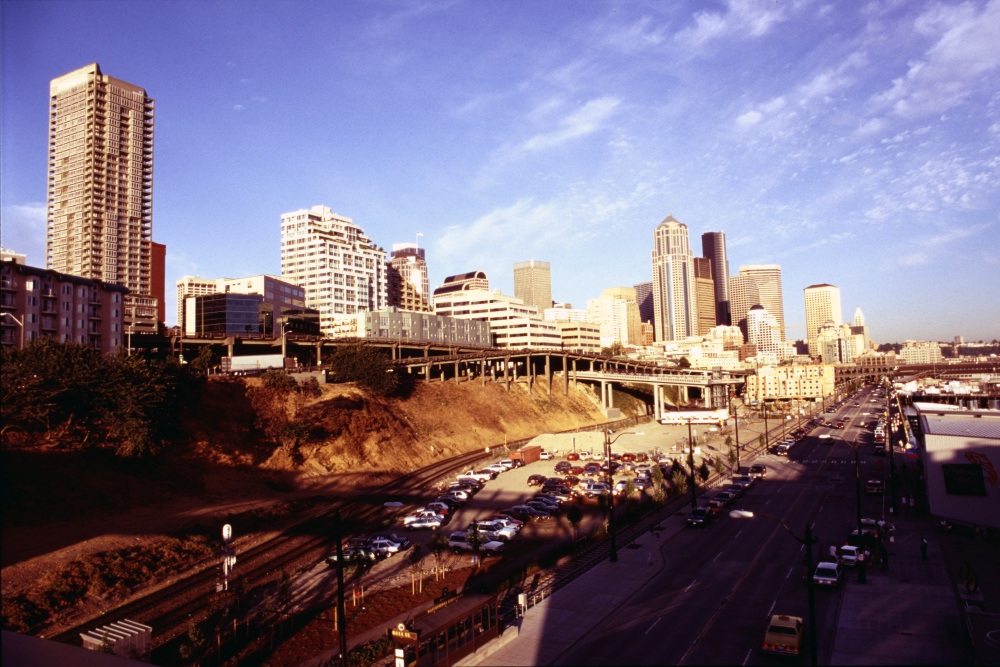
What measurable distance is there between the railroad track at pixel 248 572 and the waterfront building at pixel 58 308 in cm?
2537

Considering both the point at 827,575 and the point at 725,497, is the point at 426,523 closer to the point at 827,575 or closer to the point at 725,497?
the point at 725,497

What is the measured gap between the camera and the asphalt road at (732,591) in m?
21.0

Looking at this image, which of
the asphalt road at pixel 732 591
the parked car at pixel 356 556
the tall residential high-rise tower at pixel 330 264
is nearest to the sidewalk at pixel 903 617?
the asphalt road at pixel 732 591

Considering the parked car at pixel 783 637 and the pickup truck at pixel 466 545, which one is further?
the pickup truck at pixel 466 545

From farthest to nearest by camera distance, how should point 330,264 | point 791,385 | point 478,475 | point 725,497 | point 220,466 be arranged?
point 791,385 → point 330,264 → point 478,475 → point 220,466 → point 725,497

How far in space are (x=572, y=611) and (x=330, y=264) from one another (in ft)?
506

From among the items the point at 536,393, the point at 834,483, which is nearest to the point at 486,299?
the point at 536,393

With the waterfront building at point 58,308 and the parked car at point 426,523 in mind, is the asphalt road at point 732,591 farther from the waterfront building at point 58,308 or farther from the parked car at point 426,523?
the waterfront building at point 58,308

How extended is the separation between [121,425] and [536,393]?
7329cm

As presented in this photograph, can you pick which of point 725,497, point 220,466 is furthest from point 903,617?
point 220,466

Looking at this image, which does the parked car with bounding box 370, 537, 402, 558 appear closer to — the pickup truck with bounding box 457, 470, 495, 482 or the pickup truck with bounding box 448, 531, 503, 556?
the pickup truck with bounding box 448, 531, 503, 556

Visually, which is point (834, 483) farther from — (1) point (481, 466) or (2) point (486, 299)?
(2) point (486, 299)

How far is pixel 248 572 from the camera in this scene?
104ft

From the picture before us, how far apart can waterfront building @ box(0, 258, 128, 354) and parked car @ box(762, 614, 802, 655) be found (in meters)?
51.8
